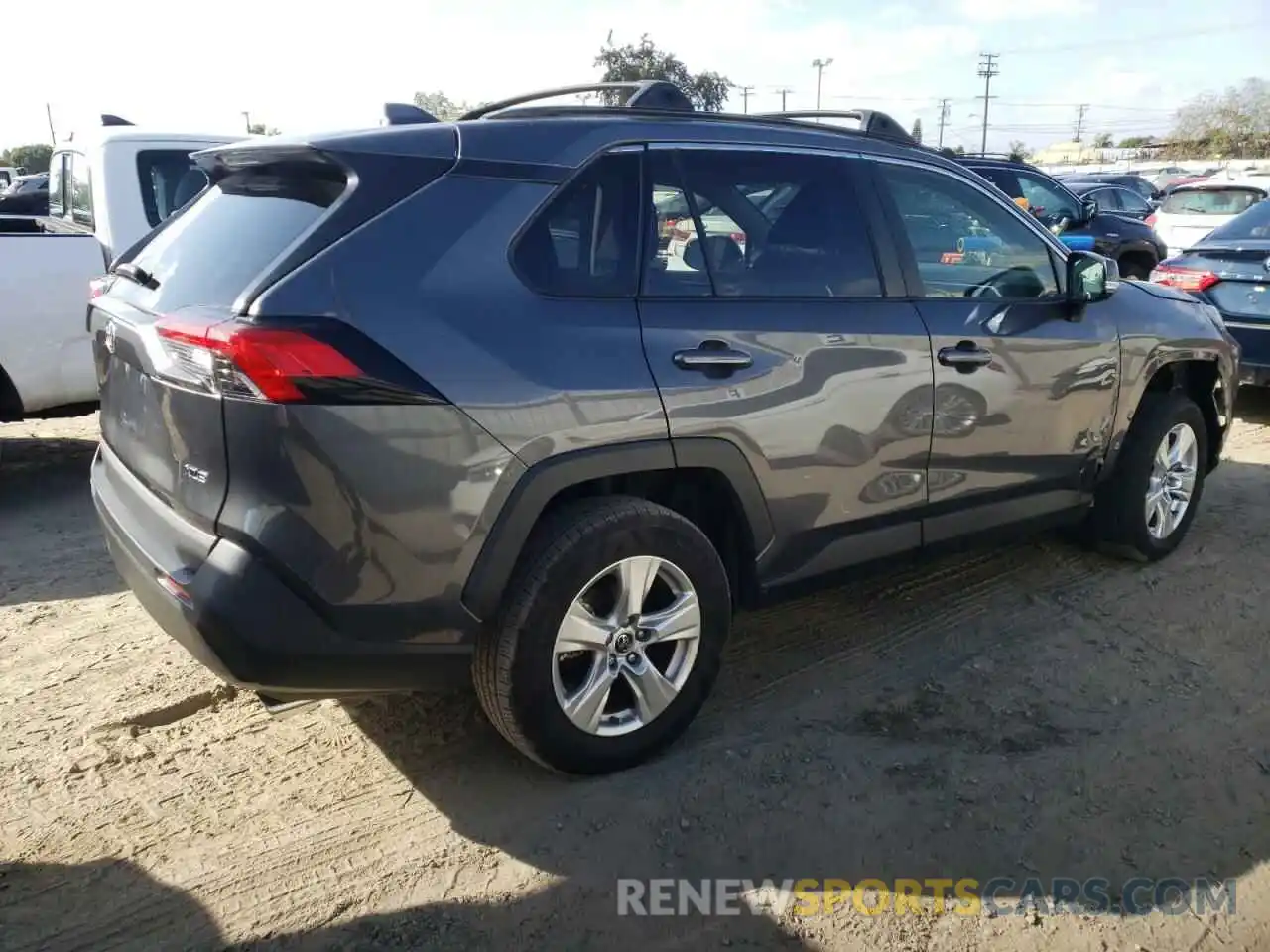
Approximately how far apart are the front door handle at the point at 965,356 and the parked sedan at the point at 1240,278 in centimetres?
450

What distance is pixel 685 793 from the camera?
296cm

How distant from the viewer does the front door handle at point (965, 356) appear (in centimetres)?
352

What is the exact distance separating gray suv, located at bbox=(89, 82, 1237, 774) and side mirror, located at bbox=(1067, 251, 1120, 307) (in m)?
0.31

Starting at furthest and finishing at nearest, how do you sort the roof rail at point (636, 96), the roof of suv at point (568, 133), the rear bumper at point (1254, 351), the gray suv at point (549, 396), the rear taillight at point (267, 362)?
the rear bumper at point (1254, 351) → the roof rail at point (636, 96) → the roof of suv at point (568, 133) → the gray suv at point (549, 396) → the rear taillight at point (267, 362)

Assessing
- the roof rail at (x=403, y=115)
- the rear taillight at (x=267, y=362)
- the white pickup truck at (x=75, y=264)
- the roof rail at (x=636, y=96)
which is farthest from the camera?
the white pickup truck at (x=75, y=264)

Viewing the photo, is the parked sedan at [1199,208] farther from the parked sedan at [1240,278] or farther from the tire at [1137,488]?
the tire at [1137,488]

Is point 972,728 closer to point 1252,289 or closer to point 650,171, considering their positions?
point 650,171

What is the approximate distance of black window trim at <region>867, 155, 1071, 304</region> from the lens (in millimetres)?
3516

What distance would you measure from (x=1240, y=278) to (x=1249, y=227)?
0.81 meters

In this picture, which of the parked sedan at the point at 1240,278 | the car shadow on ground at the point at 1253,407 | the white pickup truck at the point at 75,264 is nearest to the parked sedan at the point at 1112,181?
the car shadow on ground at the point at 1253,407

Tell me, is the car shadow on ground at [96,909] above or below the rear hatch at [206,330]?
below

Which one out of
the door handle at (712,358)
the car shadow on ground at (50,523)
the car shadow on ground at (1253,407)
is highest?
the door handle at (712,358)

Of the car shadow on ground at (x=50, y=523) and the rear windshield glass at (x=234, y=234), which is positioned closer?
the rear windshield glass at (x=234, y=234)

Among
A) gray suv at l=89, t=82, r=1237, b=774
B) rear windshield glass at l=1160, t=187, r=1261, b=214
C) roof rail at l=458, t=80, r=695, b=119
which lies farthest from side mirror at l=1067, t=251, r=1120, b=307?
rear windshield glass at l=1160, t=187, r=1261, b=214
